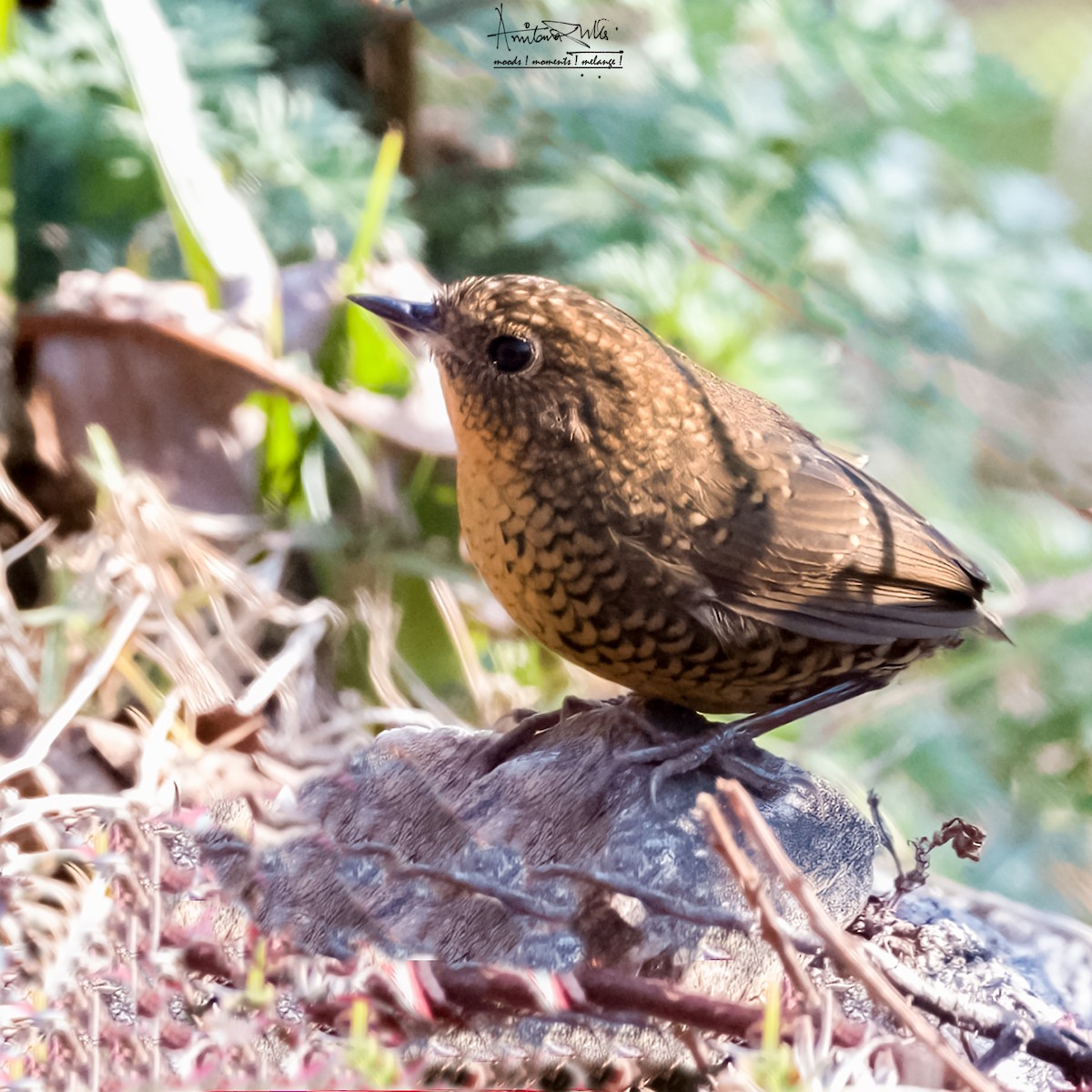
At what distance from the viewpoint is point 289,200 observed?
2.22 metres

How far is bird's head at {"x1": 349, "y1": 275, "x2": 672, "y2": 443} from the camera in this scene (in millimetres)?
1189

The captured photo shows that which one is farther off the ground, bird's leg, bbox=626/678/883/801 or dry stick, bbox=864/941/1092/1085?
bird's leg, bbox=626/678/883/801

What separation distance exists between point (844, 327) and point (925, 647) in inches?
30.0

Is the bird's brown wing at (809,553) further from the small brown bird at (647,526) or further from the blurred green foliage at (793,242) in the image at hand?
the blurred green foliage at (793,242)

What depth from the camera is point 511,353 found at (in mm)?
1191

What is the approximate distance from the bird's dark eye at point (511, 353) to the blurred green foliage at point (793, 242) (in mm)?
564

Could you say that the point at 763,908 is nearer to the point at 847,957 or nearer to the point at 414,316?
the point at 847,957

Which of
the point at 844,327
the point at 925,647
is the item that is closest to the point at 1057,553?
the point at 844,327

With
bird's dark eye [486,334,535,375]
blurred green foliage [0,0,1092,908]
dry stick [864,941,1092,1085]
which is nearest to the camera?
dry stick [864,941,1092,1085]

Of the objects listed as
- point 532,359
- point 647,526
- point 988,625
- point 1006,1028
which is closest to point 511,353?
point 532,359

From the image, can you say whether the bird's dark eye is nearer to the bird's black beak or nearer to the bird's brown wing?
the bird's black beak

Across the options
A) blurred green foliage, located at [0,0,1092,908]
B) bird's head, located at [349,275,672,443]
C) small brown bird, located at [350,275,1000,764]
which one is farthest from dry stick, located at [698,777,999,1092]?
blurred green foliage, located at [0,0,1092,908]

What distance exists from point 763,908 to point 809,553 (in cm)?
43

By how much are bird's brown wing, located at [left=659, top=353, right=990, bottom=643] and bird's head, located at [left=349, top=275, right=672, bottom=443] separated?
12cm
